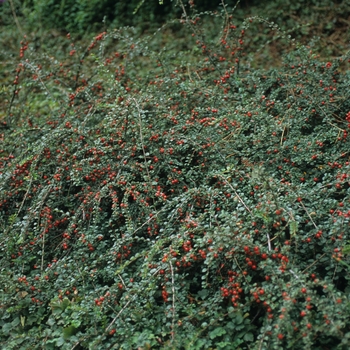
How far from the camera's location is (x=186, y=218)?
2.90 metres

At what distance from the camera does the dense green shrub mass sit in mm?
2617

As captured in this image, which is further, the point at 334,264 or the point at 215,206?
the point at 215,206

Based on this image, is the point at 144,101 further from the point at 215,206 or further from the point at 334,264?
the point at 334,264

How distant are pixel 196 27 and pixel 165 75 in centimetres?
43

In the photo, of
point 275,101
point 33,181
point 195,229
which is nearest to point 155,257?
point 195,229

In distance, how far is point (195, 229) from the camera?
9.08ft

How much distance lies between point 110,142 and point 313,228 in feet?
4.58

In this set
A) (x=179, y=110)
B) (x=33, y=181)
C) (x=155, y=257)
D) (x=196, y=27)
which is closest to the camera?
(x=155, y=257)

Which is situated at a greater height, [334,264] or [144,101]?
[144,101]

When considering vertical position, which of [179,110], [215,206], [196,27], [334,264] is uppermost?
[196,27]

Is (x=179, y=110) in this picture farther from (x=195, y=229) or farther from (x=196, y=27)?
(x=195, y=229)

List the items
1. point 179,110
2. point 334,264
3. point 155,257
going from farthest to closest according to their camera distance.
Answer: point 179,110, point 155,257, point 334,264

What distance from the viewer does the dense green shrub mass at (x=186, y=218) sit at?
2.62m

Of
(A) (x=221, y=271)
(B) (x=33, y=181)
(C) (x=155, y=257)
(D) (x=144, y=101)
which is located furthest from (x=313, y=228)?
(B) (x=33, y=181)
